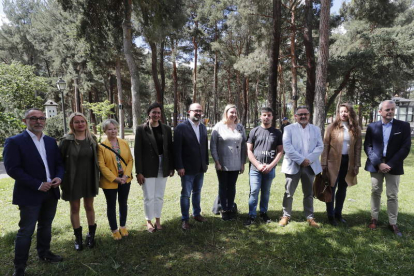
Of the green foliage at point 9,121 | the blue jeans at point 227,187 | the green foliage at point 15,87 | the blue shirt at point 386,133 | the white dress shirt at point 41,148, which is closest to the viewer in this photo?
the white dress shirt at point 41,148

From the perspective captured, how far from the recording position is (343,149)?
3.72m

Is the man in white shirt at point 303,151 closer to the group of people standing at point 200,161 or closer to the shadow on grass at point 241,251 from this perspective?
the group of people standing at point 200,161

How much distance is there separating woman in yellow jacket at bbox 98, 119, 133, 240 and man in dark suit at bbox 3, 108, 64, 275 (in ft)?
1.79

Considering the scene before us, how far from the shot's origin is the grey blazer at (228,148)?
385cm

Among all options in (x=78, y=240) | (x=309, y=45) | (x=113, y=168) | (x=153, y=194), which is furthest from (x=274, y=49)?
(x=78, y=240)

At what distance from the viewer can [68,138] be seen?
2.94 m

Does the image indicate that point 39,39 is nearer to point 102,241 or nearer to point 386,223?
point 102,241

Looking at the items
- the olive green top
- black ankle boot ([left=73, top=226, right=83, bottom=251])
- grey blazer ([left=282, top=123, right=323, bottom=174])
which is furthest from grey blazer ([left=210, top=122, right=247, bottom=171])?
black ankle boot ([left=73, top=226, right=83, bottom=251])

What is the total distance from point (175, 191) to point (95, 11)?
329 inches

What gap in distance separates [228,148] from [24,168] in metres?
2.71

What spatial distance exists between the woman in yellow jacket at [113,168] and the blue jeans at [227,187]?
1558mm

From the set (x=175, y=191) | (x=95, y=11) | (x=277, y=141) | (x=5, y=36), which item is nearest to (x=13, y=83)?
(x=95, y=11)

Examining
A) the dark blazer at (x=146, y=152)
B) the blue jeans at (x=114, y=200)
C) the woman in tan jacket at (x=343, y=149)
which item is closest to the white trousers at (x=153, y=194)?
the dark blazer at (x=146, y=152)

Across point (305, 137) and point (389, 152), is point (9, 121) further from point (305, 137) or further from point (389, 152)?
point (389, 152)
